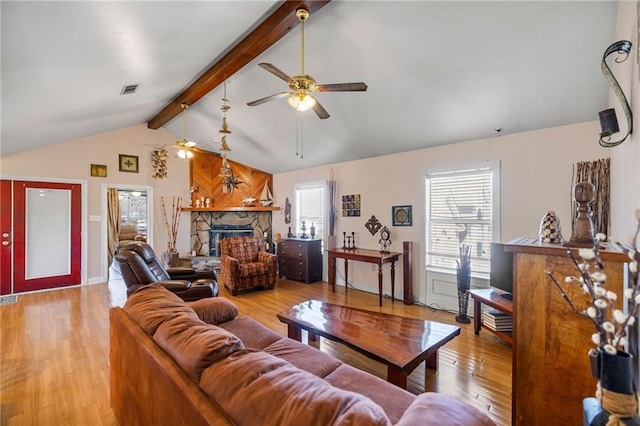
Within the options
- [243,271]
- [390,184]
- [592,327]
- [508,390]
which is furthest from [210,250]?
[592,327]

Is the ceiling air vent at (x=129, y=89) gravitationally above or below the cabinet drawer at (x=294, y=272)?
above

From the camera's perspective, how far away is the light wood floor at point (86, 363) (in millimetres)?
1998

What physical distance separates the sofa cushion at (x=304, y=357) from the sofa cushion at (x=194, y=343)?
70cm

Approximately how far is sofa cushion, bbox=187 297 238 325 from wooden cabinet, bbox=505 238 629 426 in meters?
2.04

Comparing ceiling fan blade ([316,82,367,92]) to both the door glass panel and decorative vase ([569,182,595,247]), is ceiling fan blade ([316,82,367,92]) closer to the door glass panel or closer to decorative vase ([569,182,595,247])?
decorative vase ([569,182,595,247])

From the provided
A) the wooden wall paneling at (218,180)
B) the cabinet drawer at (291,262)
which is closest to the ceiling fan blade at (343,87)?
the cabinet drawer at (291,262)

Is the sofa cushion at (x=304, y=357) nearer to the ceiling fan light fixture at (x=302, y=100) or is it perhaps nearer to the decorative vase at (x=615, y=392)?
the decorative vase at (x=615, y=392)

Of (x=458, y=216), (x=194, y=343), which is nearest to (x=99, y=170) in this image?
(x=194, y=343)

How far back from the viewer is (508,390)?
2191 millimetres

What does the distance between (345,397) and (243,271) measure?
424cm

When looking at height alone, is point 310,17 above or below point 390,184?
above

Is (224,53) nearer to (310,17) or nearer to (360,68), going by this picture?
(310,17)

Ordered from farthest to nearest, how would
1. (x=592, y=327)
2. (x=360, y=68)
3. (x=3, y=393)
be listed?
(x=360, y=68)
(x=3, y=393)
(x=592, y=327)

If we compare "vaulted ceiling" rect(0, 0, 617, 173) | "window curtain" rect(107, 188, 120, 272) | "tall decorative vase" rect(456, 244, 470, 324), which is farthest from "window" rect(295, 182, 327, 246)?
"window curtain" rect(107, 188, 120, 272)
